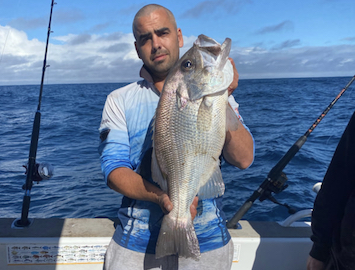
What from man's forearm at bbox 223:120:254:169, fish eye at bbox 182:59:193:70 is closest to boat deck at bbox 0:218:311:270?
man's forearm at bbox 223:120:254:169

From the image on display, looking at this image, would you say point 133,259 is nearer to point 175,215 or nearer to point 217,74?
point 175,215

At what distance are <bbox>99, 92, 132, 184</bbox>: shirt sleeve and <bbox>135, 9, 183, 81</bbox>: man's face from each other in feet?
1.22

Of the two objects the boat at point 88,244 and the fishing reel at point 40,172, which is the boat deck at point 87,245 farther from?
the fishing reel at point 40,172

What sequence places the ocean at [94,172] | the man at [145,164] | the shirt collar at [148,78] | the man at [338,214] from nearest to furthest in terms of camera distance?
the man at [338,214]
the man at [145,164]
the shirt collar at [148,78]
the ocean at [94,172]

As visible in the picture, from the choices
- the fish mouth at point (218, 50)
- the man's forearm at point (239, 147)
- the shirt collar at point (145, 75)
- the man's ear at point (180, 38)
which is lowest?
the man's forearm at point (239, 147)

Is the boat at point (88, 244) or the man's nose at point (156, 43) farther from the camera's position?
the boat at point (88, 244)

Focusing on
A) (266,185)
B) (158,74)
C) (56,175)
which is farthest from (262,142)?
(158,74)

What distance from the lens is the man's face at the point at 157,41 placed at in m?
2.08

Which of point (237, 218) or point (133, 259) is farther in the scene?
point (237, 218)

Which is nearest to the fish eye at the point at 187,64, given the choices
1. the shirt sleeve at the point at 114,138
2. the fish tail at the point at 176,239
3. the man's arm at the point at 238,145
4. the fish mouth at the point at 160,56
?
the man's arm at the point at 238,145

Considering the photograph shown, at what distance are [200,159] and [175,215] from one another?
37 centimetres

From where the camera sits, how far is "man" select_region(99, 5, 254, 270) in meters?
1.95

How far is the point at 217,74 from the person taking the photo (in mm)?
1680

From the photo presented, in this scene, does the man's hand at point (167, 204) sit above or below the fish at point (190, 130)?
below
